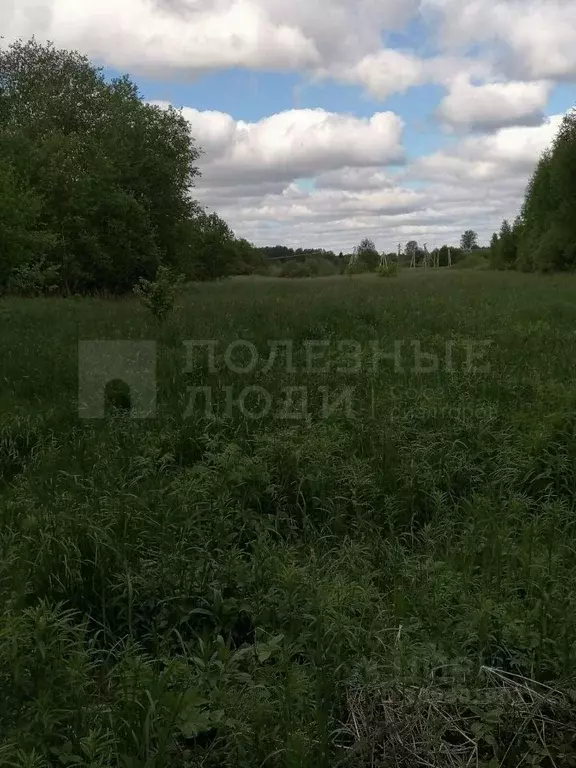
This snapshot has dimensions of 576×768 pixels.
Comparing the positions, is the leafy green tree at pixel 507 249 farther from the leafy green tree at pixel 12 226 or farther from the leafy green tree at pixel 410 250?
the leafy green tree at pixel 12 226

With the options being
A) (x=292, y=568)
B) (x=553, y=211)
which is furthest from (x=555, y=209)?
(x=292, y=568)

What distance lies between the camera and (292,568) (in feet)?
9.95

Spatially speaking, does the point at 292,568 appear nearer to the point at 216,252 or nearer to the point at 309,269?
the point at 216,252

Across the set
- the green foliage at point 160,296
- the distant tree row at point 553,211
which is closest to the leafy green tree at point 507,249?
the distant tree row at point 553,211

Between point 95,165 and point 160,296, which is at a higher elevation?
point 95,165

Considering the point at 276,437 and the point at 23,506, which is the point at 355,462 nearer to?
the point at 276,437

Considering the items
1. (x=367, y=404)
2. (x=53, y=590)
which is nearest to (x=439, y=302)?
(x=367, y=404)

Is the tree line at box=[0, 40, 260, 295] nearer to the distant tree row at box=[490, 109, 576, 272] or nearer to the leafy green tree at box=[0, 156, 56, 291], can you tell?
the leafy green tree at box=[0, 156, 56, 291]

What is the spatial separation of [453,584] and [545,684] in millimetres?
692

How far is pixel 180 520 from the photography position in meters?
3.61

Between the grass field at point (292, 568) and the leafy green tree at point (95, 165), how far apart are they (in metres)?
13.8

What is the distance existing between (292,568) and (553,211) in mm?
38011

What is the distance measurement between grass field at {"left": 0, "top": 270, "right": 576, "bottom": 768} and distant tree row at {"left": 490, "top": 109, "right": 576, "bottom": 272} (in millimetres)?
28041

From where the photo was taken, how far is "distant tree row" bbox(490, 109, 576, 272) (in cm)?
3035
